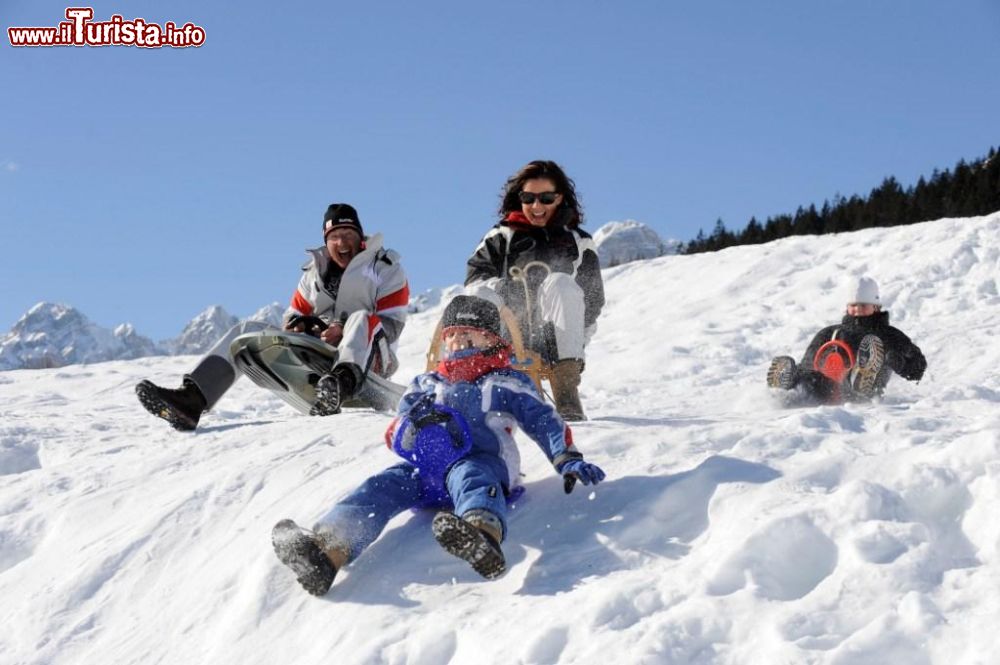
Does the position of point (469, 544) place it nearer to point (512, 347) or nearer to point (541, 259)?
point (512, 347)

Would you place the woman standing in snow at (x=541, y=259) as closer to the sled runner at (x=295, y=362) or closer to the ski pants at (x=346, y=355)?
the ski pants at (x=346, y=355)

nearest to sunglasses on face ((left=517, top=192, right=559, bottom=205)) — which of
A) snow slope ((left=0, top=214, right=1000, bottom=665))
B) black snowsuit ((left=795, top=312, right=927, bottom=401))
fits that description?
snow slope ((left=0, top=214, right=1000, bottom=665))

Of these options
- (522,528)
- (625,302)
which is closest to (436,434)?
(522,528)

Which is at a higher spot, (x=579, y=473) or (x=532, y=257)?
(x=532, y=257)

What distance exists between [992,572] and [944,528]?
27 centimetres

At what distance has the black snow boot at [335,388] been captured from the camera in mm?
5309

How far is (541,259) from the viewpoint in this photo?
17.4 ft

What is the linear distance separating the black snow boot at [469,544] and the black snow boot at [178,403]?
10.7 feet

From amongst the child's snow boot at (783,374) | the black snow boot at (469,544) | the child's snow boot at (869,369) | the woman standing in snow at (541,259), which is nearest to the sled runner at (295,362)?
the woman standing in snow at (541,259)

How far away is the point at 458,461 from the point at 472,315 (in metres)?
0.72

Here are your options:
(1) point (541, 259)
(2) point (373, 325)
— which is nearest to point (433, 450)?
(1) point (541, 259)

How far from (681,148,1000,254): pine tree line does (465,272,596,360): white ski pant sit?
29705mm

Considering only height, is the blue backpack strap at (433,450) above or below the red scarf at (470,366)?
below

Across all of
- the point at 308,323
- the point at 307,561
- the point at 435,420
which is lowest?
the point at 307,561
